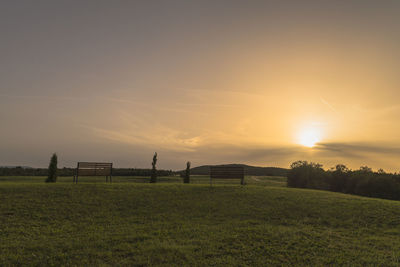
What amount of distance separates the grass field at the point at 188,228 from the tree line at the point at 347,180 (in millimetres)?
32756

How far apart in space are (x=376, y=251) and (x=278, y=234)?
11.2 feet

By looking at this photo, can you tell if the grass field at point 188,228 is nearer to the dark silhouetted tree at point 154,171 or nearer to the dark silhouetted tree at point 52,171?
the dark silhouetted tree at point 52,171

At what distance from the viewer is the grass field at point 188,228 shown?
8391 millimetres

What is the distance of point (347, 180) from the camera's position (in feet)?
173

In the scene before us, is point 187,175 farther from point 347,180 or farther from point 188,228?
point 347,180

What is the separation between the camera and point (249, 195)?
61.5 ft

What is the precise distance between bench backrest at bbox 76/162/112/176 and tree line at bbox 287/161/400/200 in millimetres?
36096

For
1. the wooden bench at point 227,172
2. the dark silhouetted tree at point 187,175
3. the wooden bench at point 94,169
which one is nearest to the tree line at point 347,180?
the dark silhouetted tree at point 187,175

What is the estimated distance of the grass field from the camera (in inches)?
330

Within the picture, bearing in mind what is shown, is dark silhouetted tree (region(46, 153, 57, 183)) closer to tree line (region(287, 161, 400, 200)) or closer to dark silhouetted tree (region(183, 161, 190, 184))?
dark silhouetted tree (region(183, 161, 190, 184))

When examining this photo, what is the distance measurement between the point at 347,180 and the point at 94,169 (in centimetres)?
4906

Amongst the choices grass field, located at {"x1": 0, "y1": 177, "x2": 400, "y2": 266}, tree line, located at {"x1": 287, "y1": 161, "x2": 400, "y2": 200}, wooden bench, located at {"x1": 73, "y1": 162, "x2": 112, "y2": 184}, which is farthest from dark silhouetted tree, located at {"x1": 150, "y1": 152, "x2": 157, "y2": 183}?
tree line, located at {"x1": 287, "y1": 161, "x2": 400, "y2": 200}

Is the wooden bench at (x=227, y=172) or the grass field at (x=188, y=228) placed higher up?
Result: the wooden bench at (x=227, y=172)

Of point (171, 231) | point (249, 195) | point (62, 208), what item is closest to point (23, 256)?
point (171, 231)
